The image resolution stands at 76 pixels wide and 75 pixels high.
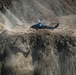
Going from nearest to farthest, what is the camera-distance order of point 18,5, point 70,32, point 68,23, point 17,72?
point 17,72, point 70,32, point 68,23, point 18,5

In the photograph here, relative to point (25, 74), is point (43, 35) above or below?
above

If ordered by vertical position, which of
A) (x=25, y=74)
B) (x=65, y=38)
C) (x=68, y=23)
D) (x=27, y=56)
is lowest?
(x=25, y=74)

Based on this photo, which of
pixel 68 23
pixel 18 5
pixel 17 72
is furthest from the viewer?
pixel 18 5

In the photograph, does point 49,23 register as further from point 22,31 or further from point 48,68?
point 48,68

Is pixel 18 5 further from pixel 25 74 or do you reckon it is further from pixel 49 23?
pixel 25 74

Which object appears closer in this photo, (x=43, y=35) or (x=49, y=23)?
(x=43, y=35)

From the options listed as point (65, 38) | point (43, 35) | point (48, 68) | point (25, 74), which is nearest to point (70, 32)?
point (65, 38)

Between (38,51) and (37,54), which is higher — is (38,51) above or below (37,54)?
above
